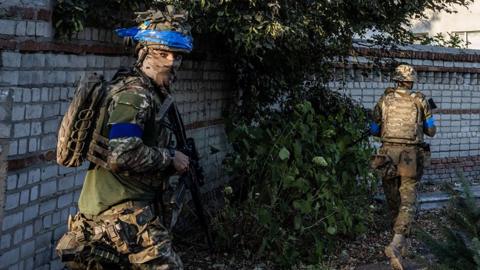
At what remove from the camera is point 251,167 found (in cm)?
620

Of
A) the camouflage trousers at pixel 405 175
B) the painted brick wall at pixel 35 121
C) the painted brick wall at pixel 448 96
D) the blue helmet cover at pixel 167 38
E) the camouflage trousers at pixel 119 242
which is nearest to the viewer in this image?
the camouflage trousers at pixel 119 242

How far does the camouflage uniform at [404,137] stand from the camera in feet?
21.1

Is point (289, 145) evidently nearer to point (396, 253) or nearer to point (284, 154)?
point (284, 154)

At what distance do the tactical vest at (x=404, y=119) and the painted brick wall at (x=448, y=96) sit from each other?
4021 mm

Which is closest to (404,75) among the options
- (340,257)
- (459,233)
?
(340,257)

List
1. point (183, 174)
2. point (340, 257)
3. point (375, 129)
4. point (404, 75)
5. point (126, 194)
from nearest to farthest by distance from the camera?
point (126, 194) < point (183, 174) < point (340, 257) < point (404, 75) < point (375, 129)

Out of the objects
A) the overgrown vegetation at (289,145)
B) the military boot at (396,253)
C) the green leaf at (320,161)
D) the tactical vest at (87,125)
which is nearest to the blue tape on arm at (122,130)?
the tactical vest at (87,125)

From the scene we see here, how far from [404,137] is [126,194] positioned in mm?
4078

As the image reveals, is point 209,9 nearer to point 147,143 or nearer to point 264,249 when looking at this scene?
point 264,249

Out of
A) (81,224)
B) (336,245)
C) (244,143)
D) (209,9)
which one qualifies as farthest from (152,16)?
(336,245)

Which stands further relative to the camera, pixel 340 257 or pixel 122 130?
pixel 340 257

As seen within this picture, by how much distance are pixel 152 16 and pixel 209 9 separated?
266 centimetres

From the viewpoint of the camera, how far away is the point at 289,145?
6172 millimetres

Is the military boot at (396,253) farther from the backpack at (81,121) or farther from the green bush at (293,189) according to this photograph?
the backpack at (81,121)
